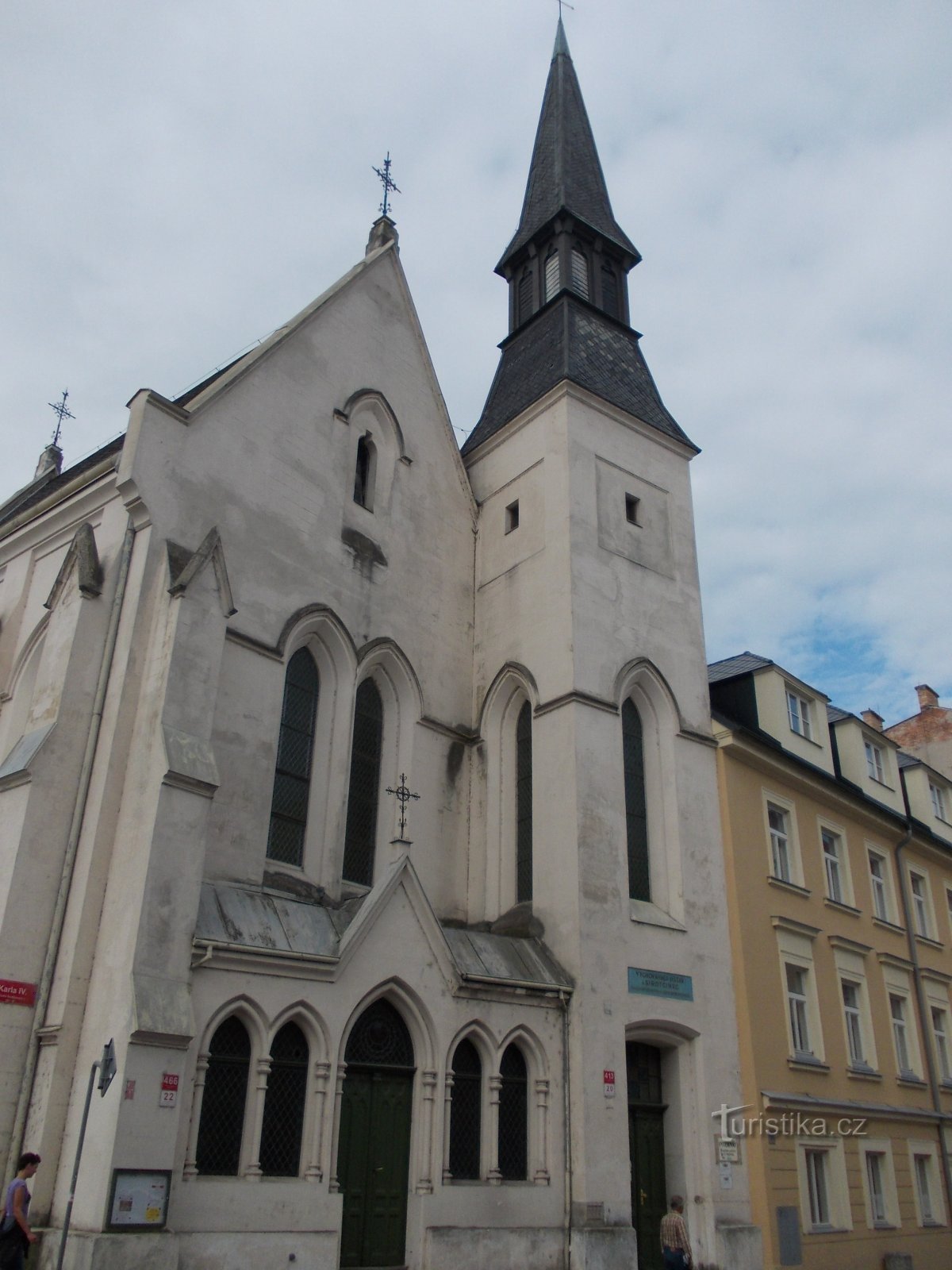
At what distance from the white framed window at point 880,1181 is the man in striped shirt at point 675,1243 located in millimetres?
6795

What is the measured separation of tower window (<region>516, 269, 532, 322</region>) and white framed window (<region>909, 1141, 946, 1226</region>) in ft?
63.9

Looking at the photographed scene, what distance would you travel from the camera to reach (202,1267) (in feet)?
37.8

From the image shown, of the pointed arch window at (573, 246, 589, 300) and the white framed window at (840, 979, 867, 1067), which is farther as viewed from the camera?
the pointed arch window at (573, 246, 589, 300)

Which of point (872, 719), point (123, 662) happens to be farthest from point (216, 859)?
point (872, 719)

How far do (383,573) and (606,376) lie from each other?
23.5 feet

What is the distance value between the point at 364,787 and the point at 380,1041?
4326 mm

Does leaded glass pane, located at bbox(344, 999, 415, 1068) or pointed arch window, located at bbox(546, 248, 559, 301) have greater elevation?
pointed arch window, located at bbox(546, 248, 559, 301)

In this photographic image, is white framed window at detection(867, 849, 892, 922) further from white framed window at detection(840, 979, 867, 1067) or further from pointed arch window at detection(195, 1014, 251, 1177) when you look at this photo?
pointed arch window at detection(195, 1014, 251, 1177)

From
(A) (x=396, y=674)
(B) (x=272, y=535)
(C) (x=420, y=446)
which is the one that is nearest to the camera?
(B) (x=272, y=535)

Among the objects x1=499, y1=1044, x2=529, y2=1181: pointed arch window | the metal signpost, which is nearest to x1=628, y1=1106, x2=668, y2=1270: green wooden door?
x1=499, y1=1044, x2=529, y2=1181: pointed arch window

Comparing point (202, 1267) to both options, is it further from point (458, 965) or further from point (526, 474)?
point (526, 474)

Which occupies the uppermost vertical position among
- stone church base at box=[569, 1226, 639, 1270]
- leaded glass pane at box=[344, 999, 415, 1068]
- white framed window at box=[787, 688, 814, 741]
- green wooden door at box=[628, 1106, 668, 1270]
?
white framed window at box=[787, 688, 814, 741]

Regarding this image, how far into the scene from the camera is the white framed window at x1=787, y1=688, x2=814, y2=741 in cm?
2277

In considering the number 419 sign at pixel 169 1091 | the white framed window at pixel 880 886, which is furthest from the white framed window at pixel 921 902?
the number 419 sign at pixel 169 1091
